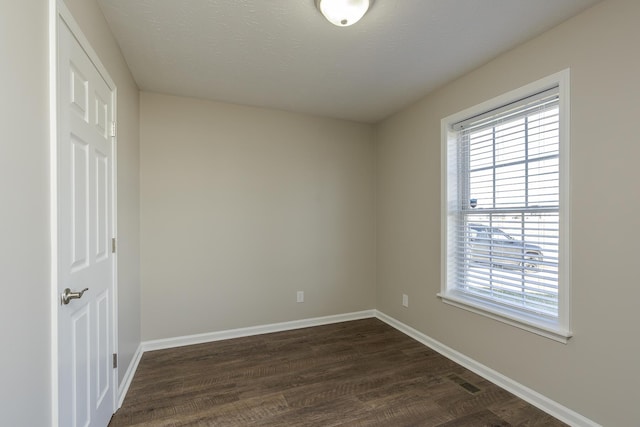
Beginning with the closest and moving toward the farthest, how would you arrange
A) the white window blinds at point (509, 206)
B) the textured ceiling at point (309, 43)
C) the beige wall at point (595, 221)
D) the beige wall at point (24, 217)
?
Result: the beige wall at point (24, 217) → the beige wall at point (595, 221) → the textured ceiling at point (309, 43) → the white window blinds at point (509, 206)

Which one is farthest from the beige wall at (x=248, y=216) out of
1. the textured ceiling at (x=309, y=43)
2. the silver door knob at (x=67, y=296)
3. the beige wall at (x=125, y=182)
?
the silver door knob at (x=67, y=296)

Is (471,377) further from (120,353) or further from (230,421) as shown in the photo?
(120,353)

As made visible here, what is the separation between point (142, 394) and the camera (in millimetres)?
2197

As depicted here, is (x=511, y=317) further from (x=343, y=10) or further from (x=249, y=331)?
(x=249, y=331)

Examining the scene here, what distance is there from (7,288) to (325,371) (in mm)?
2208

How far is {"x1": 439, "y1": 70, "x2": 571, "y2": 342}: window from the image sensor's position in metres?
1.97

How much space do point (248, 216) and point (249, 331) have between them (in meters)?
1.26

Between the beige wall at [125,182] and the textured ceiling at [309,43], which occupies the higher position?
the textured ceiling at [309,43]

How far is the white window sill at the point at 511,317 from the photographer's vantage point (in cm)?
193

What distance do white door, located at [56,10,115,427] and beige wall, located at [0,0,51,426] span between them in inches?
4.0

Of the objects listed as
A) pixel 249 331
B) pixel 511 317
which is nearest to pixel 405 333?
pixel 511 317

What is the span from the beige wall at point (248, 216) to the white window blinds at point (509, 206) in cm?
136

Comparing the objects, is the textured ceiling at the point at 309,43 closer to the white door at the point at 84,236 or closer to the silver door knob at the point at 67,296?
the white door at the point at 84,236

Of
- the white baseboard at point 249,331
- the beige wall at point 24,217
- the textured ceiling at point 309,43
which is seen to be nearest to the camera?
the beige wall at point 24,217
